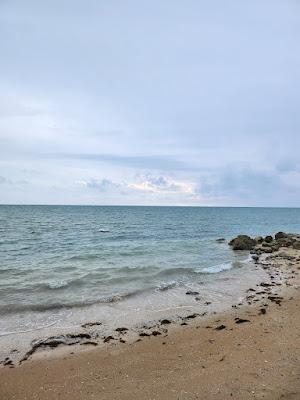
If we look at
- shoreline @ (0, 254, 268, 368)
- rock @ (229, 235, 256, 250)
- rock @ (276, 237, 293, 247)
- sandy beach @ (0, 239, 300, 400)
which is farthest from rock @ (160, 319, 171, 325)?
rock @ (276, 237, 293, 247)

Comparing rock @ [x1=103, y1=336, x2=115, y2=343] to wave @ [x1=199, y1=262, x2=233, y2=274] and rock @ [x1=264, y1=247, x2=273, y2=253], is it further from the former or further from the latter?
rock @ [x1=264, y1=247, x2=273, y2=253]

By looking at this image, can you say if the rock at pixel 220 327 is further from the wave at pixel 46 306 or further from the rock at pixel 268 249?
the rock at pixel 268 249

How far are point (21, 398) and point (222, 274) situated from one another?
1427 cm

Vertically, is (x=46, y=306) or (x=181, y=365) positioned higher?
(x=181, y=365)

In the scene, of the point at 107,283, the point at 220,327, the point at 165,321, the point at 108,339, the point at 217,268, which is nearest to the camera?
the point at 108,339

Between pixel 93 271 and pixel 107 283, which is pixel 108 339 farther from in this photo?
pixel 93 271

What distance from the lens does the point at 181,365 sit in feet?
26.3

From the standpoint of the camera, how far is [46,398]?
6785 millimetres

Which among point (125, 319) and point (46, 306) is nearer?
point (125, 319)

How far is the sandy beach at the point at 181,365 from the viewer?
6.81 m

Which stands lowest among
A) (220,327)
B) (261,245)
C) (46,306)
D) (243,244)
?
(46,306)

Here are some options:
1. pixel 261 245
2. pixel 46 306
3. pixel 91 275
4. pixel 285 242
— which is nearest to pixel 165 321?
pixel 46 306

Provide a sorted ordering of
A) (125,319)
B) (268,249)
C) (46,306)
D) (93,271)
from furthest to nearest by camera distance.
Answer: (268,249)
(93,271)
(46,306)
(125,319)

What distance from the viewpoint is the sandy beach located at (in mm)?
6809
